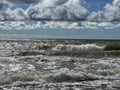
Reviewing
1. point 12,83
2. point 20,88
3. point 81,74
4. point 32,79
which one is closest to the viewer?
point 20,88

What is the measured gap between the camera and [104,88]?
19.5 meters

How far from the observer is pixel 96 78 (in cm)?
2397

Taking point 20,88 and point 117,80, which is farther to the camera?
point 117,80

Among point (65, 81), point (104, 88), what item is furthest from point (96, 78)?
point (104, 88)

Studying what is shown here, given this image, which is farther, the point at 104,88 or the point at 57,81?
the point at 57,81

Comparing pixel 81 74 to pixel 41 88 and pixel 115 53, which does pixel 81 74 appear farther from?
pixel 115 53

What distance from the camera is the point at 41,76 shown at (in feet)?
77.6

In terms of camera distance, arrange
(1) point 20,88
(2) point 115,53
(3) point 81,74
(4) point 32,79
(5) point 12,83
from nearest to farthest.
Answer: (1) point 20,88
(5) point 12,83
(4) point 32,79
(3) point 81,74
(2) point 115,53

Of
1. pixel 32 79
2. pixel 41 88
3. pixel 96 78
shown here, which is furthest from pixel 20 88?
pixel 96 78

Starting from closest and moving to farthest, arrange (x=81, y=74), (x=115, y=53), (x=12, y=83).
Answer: (x=12, y=83) < (x=81, y=74) < (x=115, y=53)

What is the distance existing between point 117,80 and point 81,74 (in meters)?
3.26

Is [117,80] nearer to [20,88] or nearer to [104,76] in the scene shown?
[104,76]

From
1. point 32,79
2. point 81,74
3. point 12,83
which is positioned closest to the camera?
point 12,83

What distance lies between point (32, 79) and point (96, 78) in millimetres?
5351
